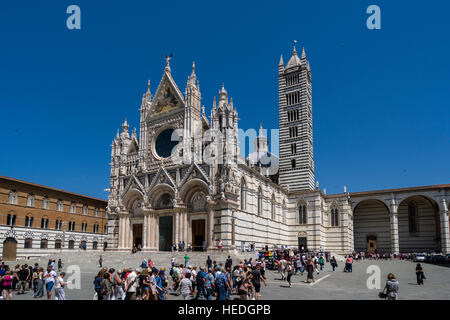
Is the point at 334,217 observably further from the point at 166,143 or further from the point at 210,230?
the point at 166,143

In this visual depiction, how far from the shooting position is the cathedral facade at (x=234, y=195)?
35.3m

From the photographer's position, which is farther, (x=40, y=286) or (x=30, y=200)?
(x=30, y=200)

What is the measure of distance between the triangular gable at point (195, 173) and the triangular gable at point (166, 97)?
25.3 feet

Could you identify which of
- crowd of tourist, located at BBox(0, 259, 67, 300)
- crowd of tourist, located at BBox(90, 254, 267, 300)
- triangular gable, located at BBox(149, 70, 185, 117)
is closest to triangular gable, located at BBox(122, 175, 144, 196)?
triangular gable, located at BBox(149, 70, 185, 117)

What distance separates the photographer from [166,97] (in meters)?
41.9

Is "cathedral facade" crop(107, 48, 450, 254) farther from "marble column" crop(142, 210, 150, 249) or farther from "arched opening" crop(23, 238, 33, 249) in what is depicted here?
"arched opening" crop(23, 238, 33, 249)

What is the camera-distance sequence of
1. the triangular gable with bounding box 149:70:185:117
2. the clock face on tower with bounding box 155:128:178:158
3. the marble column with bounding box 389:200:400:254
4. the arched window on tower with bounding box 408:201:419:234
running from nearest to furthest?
the clock face on tower with bounding box 155:128:178:158 < the triangular gable with bounding box 149:70:185:117 < the marble column with bounding box 389:200:400:254 < the arched window on tower with bounding box 408:201:419:234

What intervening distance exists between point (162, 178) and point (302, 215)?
19.7 meters

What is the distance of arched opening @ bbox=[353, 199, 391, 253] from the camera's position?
2063 inches

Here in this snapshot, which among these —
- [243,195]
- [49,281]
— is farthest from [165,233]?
[49,281]

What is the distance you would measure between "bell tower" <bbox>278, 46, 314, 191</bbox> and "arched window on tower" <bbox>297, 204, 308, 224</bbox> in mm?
2539

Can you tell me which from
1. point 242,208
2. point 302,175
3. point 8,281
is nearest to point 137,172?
point 242,208

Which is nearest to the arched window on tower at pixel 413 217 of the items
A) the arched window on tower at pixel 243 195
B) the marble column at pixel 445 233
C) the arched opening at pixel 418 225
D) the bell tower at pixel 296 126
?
the arched opening at pixel 418 225
